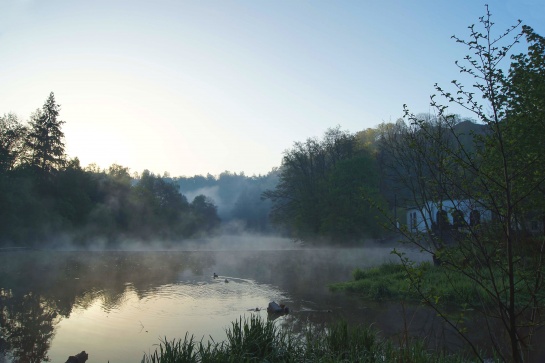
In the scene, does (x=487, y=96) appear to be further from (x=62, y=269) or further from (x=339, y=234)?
(x=339, y=234)

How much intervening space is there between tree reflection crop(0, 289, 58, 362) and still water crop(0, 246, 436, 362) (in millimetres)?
23

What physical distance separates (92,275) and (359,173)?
105ft

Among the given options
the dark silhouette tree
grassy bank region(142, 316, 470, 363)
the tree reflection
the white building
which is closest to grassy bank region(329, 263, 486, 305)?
grassy bank region(142, 316, 470, 363)

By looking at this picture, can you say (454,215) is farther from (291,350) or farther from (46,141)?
(46,141)

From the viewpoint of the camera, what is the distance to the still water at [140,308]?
1106 cm

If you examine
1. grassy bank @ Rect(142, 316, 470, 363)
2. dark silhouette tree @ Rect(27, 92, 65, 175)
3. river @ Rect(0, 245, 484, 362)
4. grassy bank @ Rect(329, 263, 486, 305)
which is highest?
dark silhouette tree @ Rect(27, 92, 65, 175)

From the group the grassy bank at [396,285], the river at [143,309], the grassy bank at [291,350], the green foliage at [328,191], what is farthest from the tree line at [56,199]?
→ the grassy bank at [291,350]

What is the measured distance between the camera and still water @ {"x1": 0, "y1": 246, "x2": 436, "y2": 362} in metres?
11.1

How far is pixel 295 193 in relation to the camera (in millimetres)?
58562

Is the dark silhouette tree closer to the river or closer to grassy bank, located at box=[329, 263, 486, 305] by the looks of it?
the river

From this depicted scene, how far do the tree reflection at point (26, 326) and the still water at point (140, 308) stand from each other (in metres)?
0.02

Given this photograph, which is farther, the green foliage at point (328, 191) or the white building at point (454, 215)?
the green foliage at point (328, 191)

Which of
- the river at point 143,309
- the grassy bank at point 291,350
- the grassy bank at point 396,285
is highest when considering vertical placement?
the grassy bank at point 291,350

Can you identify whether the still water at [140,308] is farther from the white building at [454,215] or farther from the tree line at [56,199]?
the tree line at [56,199]
